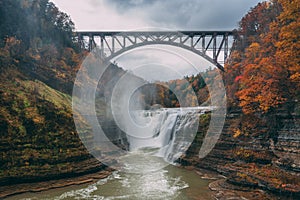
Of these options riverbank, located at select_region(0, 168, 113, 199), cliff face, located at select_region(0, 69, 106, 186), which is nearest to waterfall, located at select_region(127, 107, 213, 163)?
cliff face, located at select_region(0, 69, 106, 186)

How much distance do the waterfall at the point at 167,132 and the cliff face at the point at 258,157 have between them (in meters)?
1.70

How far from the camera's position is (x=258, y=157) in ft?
41.6

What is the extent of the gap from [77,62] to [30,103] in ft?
55.1

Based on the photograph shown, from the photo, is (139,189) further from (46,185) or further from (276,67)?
(276,67)

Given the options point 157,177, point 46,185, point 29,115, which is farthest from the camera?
point 157,177

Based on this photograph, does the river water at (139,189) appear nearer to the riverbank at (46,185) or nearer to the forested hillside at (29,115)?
the riverbank at (46,185)

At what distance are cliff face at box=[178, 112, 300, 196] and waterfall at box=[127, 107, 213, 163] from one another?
1702 millimetres

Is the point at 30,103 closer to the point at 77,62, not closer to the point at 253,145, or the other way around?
the point at 253,145

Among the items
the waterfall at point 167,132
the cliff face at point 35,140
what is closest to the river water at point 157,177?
the waterfall at point 167,132

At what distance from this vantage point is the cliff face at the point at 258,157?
10539mm

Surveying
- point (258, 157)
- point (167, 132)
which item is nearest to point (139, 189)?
point (258, 157)

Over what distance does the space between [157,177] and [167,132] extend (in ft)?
24.4

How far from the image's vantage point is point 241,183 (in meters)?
11.3

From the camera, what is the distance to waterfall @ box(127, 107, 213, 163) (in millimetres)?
18062
